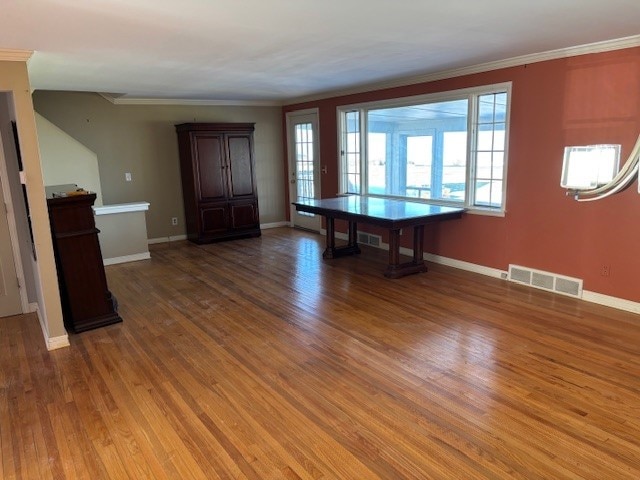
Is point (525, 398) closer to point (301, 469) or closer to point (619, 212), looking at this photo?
point (301, 469)

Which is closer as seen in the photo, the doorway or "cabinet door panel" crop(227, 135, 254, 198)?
the doorway

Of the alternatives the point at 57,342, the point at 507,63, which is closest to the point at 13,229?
the point at 57,342

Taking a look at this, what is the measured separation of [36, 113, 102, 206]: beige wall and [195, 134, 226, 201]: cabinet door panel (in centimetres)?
144

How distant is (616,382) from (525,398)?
2.16ft

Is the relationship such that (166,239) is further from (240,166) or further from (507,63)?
(507,63)

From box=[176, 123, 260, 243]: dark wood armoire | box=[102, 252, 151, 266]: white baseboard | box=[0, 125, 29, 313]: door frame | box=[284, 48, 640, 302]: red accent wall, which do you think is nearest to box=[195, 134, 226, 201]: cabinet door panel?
box=[176, 123, 260, 243]: dark wood armoire

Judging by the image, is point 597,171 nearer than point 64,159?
Yes

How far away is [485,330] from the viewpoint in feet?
11.9

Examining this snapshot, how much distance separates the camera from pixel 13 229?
4039 mm

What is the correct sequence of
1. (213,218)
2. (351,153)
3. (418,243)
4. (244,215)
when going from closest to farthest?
(418,243) < (351,153) < (213,218) < (244,215)

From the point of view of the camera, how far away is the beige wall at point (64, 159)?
5676 mm

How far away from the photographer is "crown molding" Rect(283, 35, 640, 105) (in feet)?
12.1

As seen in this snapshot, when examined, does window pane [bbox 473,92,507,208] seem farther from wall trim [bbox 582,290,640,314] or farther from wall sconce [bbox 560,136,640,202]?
wall sconce [bbox 560,136,640,202]

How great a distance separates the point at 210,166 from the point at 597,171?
6098mm
